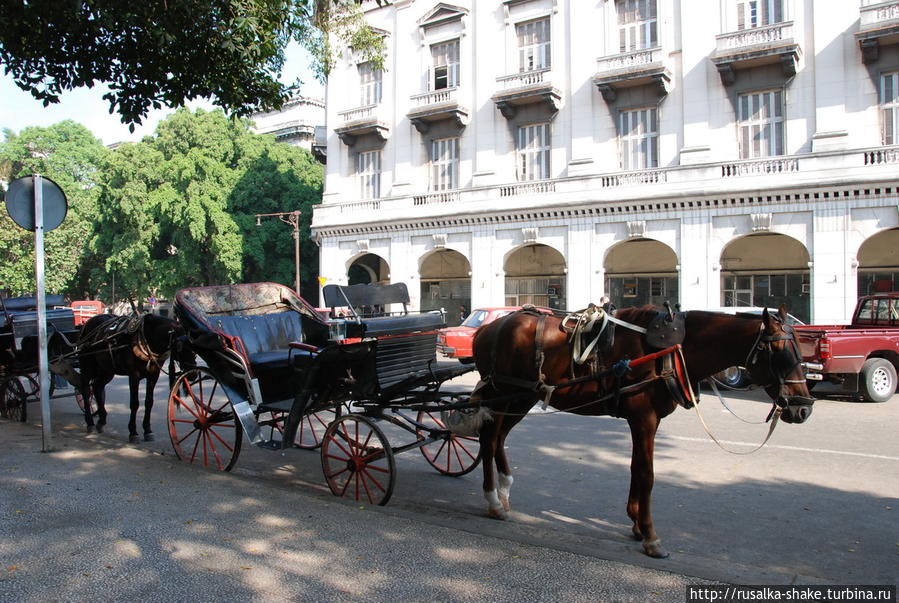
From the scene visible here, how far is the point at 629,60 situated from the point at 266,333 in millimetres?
20217

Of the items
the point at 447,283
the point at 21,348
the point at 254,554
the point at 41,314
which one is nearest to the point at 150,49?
the point at 41,314

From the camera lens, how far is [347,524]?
5129mm

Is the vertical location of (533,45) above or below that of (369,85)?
above

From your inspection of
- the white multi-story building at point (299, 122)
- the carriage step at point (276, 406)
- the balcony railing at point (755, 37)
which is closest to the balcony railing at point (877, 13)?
the balcony railing at point (755, 37)

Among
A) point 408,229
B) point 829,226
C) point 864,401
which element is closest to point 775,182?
point 829,226

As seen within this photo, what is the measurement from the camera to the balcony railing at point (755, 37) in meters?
21.1

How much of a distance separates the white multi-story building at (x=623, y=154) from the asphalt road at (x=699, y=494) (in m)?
13.7

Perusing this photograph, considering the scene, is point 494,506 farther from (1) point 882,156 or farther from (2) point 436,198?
(2) point 436,198

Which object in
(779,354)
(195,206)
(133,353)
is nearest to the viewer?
(779,354)

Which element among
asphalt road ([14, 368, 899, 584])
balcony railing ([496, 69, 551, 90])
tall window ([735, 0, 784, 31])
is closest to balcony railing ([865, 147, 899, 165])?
tall window ([735, 0, 784, 31])

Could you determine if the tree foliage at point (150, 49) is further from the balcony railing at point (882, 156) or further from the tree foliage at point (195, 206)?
the tree foliage at point (195, 206)

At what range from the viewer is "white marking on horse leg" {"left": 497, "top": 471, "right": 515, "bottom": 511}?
549 centimetres

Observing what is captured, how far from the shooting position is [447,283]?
102ft

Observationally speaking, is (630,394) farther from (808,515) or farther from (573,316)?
(808,515)
